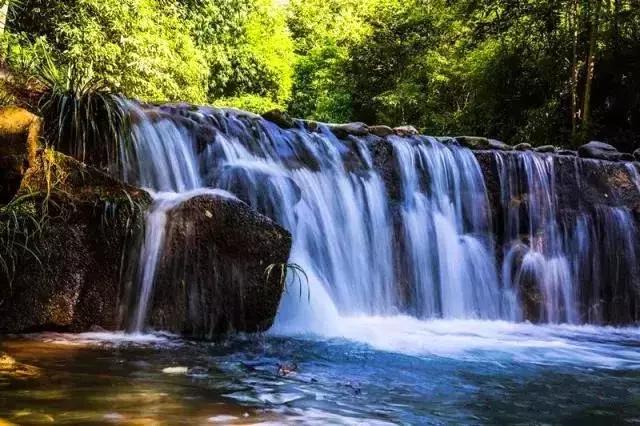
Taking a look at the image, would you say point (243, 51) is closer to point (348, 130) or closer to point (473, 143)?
point (473, 143)

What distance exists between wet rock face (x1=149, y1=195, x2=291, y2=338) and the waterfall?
161 millimetres

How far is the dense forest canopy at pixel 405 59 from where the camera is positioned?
40.1ft

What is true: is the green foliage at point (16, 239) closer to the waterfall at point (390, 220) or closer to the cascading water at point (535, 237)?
the waterfall at point (390, 220)

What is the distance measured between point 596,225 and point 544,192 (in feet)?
2.89

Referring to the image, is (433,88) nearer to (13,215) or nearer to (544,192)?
(544,192)

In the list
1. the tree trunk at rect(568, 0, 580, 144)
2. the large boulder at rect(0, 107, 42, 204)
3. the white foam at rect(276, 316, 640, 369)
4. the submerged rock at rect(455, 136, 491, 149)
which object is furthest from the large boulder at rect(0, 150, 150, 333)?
the tree trunk at rect(568, 0, 580, 144)

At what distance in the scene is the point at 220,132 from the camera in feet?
25.4

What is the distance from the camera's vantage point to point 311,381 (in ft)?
13.0

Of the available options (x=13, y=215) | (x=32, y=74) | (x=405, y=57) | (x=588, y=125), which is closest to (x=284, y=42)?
(x=405, y=57)

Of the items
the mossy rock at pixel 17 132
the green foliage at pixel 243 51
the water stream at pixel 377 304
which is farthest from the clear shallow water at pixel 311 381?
the green foliage at pixel 243 51

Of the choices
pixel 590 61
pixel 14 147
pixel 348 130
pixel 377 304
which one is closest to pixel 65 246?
pixel 14 147

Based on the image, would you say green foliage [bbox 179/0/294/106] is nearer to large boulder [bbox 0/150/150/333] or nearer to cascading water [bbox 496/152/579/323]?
cascading water [bbox 496/152/579/323]

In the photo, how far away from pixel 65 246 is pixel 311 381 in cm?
238

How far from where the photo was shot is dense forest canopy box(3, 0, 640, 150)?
12.2 m
